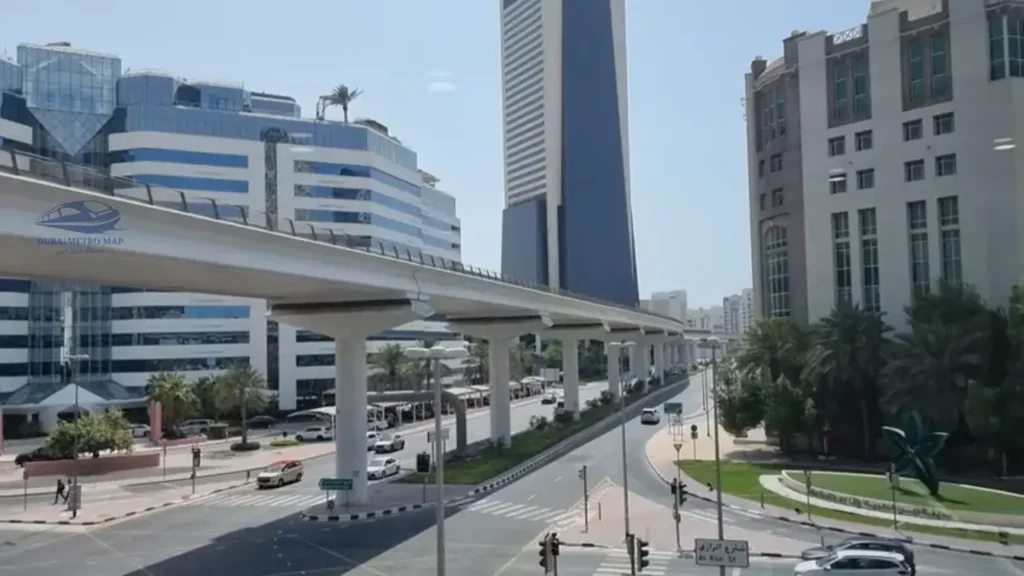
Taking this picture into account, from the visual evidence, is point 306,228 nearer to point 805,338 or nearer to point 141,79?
point 805,338

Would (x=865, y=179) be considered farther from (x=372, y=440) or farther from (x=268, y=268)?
(x=268, y=268)

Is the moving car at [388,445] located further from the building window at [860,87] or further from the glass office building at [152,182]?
the building window at [860,87]

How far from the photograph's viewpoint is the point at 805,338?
52938 millimetres

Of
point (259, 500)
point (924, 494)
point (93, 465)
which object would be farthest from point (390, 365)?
point (924, 494)

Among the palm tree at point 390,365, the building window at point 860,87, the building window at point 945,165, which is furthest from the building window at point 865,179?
the palm tree at point 390,365

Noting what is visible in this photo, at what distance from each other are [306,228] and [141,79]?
59.5 meters

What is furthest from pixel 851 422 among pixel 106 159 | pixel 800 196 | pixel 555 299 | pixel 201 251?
pixel 106 159

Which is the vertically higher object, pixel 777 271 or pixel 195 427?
pixel 777 271

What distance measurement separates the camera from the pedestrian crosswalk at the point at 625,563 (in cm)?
2538

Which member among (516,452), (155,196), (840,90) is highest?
(840,90)

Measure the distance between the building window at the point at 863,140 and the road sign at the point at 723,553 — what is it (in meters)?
40.6

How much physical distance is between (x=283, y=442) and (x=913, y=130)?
4465 cm

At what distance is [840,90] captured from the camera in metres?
55.8

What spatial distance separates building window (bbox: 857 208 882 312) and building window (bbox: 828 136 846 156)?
3781 millimetres
